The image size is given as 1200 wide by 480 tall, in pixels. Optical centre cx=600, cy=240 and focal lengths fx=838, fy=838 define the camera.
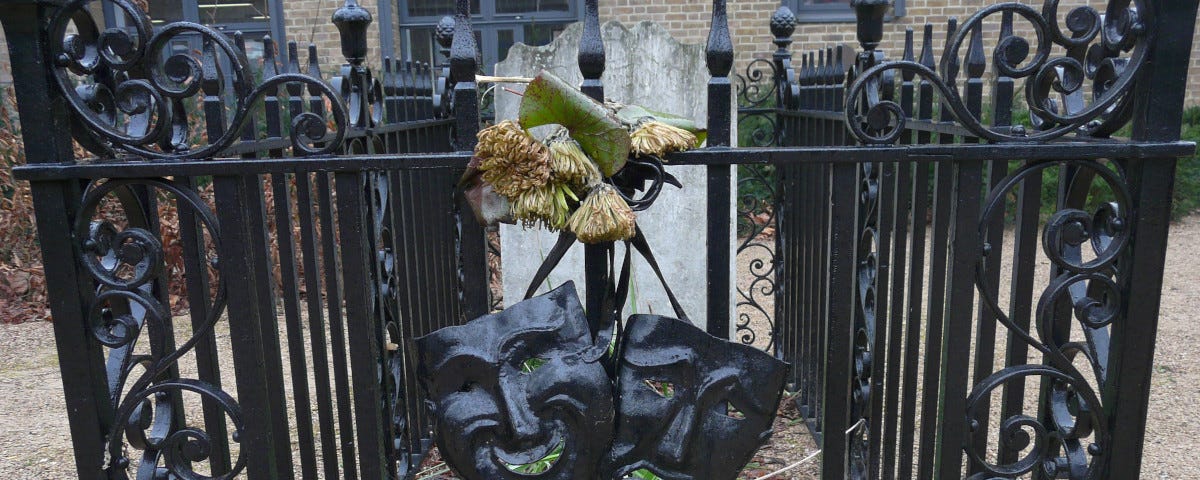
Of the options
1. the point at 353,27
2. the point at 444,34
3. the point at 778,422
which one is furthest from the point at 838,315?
the point at 444,34

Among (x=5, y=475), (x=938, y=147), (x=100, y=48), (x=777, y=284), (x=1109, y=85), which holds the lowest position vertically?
(x=5, y=475)

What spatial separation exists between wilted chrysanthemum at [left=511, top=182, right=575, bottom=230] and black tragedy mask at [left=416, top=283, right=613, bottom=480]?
19cm

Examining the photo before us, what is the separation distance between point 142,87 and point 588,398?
1033 millimetres

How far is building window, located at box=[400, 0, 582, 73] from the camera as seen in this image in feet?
33.3

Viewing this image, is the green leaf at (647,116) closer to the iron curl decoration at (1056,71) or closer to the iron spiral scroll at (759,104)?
the iron curl decoration at (1056,71)

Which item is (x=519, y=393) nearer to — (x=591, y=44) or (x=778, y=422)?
(x=591, y=44)

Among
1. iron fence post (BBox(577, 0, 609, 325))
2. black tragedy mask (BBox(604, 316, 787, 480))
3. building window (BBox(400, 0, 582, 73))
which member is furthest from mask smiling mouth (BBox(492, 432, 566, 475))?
building window (BBox(400, 0, 582, 73))

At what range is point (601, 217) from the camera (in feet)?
4.83

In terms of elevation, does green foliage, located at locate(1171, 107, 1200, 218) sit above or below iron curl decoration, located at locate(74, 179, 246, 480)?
below

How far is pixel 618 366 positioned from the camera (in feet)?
5.31

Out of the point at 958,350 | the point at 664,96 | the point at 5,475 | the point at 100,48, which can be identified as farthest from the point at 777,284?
the point at 5,475

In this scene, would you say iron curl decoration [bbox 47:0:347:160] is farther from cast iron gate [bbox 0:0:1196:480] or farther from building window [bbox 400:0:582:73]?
building window [bbox 400:0:582:73]

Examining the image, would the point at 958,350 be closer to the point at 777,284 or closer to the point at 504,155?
the point at 504,155

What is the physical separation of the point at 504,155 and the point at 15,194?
6881 mm
